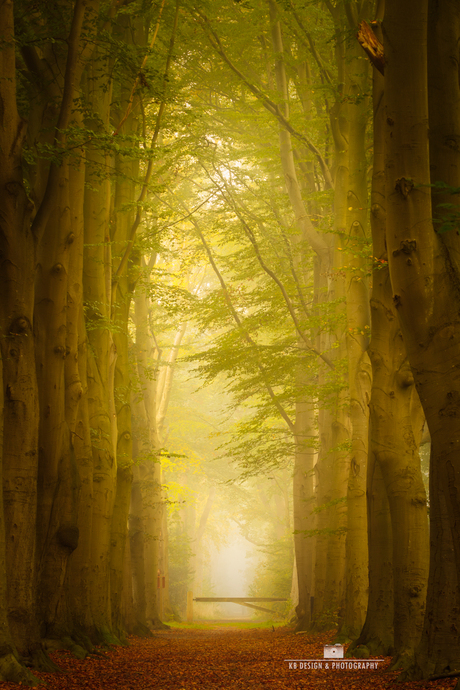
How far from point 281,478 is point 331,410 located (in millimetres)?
23699

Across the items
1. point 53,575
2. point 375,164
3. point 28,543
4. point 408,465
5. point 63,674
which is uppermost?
point 375,164

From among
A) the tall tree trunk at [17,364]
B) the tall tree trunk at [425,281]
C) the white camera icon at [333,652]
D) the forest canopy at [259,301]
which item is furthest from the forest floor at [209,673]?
the tall tree trunk at [17,364]

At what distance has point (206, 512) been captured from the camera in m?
41.2

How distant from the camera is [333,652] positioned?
782 cm

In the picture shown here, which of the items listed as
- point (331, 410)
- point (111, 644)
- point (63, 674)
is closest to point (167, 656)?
point (111, 644)

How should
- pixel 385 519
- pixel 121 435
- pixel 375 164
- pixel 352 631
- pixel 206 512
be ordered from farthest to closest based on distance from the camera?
pixel 206 512, pixel 121 435, pixel 352 631, pixel 375 164, pixel 385 519

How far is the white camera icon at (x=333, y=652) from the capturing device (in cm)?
751

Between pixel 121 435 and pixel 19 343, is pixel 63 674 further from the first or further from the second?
pixel 121 435

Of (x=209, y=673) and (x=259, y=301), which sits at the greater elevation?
(x=259, y=301)

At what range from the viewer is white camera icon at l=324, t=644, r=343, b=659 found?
751cm

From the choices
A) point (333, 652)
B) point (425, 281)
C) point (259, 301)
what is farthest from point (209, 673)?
point (259, 301)

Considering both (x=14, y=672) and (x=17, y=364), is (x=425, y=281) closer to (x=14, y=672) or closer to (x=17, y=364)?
(x=17, y=364)

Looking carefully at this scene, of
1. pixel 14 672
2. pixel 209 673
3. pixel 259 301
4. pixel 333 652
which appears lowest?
pixel 333 652

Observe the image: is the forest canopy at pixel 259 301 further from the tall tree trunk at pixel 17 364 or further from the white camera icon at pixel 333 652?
the white camera icon at pixel 333 652
